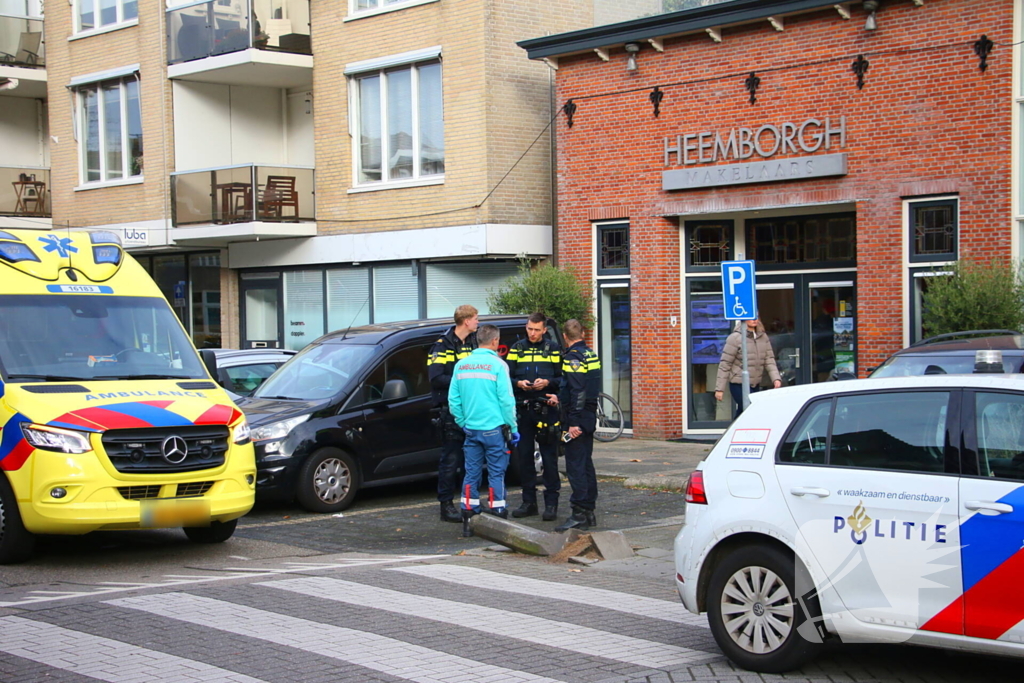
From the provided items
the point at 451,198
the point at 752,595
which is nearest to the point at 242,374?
the point at 451,198

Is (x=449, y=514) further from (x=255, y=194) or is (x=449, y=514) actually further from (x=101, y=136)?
(x=101, y=136)

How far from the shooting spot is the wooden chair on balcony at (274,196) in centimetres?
2152

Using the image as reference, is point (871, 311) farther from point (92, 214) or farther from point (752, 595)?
point (92, 214)

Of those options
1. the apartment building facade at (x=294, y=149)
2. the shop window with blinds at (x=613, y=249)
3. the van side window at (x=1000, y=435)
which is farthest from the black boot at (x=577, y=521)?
the apartment building facade at (x=294, y=149)

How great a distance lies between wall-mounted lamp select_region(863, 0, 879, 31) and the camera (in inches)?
584

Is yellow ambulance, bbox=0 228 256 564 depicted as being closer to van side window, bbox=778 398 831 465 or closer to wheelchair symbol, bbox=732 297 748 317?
van side window, bbox=778 398 831 465

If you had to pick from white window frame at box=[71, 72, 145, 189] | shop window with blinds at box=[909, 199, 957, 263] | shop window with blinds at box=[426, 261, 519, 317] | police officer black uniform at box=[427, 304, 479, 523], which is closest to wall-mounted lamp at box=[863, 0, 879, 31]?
shop window with blinds at box=[909, 199, 957, 263]

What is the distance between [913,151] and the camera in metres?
14.7

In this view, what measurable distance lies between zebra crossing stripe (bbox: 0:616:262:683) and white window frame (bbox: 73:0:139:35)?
65.4 ft

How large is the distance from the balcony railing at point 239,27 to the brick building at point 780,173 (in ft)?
18.2

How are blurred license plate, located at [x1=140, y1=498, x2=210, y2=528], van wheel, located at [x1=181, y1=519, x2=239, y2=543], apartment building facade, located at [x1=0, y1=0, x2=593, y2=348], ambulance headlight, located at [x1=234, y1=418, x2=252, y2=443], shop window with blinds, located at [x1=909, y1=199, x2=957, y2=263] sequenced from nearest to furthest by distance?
blurred license plate, located at [x1=140, y1=498, x2=210, y2=528]
ambulance headlight, located at [x1=234, y1=418, x2=252, y2=443]
van wheel, located at [x1=181, y1=519, x2=239, y2=543]
shop window with blinds, located at [x1=909, y1=199, x2=957, y2=263]
apartment building facade, located at [x1=0, y1=0, x2=593, y2=348]

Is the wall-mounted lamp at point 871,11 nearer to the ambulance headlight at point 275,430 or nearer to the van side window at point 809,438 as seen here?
the ambulance headlight at point 275,430

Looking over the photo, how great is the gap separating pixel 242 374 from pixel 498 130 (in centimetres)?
652

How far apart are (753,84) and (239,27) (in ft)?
34.7
